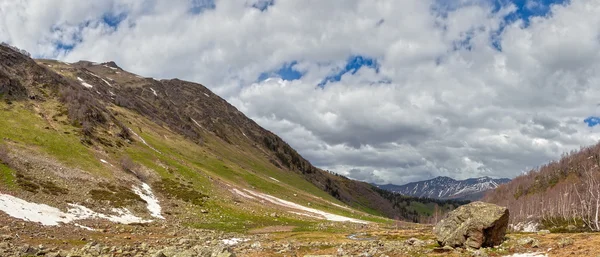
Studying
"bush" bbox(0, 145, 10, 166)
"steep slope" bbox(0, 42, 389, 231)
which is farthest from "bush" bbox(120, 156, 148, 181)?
"bush" bbox(0, 145, 10, 166)

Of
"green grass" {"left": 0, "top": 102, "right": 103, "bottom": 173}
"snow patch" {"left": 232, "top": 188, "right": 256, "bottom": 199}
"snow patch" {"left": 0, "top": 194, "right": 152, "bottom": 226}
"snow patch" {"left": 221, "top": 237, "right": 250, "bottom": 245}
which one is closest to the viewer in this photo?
"snow patch" {"left": 0, "top": 194, "right": 152, "bottom": 226}

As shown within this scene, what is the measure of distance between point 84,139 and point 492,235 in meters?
121

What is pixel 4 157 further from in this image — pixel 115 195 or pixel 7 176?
pixel 115 195

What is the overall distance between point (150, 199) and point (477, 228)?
76.8 meters

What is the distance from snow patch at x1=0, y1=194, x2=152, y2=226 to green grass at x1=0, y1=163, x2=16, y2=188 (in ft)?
29.8

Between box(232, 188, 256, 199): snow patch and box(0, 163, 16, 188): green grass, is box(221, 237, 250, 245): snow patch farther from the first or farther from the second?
box(232, 188, 256, 199): snow patch

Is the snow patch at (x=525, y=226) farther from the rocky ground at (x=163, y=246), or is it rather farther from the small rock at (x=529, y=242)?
the small rock at (x=529, y=242)

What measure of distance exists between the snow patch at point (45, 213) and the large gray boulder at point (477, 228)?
56.0 meters

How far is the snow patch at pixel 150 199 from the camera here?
82062mm

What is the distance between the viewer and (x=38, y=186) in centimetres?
7088

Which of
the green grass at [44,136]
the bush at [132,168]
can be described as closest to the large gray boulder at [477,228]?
the green grass at [44,136]

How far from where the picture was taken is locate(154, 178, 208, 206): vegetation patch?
103m

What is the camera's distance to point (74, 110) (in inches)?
5527

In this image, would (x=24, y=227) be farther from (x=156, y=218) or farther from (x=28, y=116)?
(x=28, y=116)
